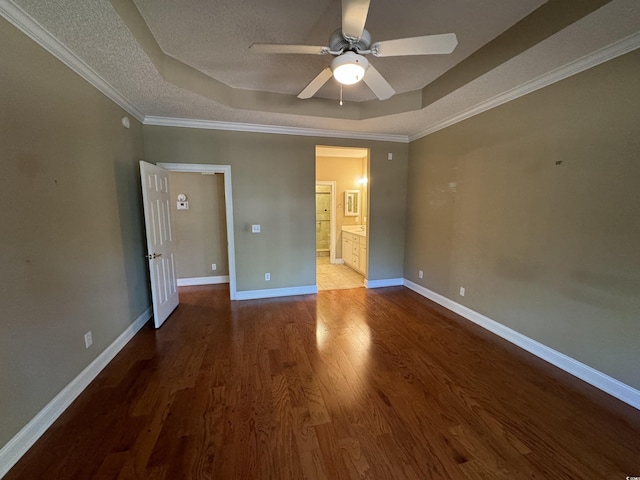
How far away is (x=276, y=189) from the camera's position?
4.07m

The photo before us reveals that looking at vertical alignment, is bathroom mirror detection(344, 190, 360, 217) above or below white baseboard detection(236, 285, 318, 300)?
above

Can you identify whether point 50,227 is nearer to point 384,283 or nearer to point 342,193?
point 384,283

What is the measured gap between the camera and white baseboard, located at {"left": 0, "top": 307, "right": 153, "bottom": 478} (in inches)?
57.4

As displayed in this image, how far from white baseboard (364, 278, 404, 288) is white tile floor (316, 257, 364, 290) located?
19cm

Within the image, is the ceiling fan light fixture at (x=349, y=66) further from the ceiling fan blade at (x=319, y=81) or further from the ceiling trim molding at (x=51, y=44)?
the ceiling trim molding at (x=51, y=44)

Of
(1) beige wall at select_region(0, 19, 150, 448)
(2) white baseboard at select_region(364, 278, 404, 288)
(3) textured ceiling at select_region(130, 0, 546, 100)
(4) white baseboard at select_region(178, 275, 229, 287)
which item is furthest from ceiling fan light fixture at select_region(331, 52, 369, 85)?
(4) white baseboard at select_region(178, 275, 229, 287)

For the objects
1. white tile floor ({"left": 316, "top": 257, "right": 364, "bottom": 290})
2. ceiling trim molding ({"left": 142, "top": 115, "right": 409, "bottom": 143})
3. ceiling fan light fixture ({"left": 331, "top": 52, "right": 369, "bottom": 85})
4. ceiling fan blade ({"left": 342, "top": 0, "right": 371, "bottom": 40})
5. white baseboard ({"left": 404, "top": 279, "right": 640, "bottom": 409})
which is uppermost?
ceiling trim molding ({"left": 142, "top": 115, "right": 409, "bottom": 143})

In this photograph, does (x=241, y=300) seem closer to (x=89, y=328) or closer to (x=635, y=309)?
(x=89, y=328)

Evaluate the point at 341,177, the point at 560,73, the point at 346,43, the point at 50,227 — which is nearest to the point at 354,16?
the point at 346,43

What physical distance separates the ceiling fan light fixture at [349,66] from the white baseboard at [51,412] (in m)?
3.00

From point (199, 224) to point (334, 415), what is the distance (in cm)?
405

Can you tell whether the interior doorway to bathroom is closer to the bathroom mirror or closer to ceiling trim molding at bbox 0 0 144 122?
the bathroom mirror

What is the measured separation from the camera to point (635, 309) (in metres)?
1.91

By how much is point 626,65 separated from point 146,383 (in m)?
4.45
